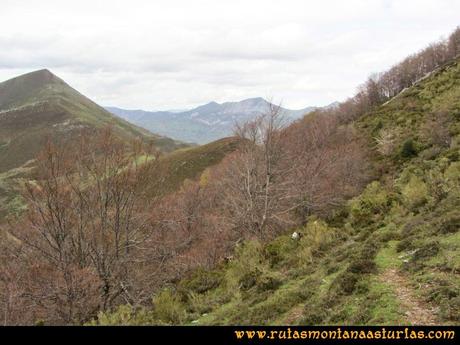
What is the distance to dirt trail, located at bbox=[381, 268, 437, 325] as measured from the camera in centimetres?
720

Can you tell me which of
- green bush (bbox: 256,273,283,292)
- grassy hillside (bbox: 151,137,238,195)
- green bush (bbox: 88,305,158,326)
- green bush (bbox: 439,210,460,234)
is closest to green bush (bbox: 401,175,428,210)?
green bush (bbox: 439,210,460,234)

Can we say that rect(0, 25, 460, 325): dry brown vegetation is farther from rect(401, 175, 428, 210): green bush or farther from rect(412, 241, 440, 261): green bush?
rect(412, 241, 440, 261): green bush

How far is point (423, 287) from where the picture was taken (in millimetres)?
8617

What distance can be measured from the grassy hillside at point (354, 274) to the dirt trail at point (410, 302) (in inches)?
0.8

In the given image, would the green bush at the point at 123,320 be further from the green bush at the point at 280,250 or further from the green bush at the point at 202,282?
the green bush at the point at 280,250

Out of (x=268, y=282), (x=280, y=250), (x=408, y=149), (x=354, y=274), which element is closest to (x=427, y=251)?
(x=354, y=274)

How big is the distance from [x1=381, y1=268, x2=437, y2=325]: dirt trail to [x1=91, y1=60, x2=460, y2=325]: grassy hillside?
0.02 m

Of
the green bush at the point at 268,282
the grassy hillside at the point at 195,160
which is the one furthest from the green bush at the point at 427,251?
the grassy hillside at the point at 195,160

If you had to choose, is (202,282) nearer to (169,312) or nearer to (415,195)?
(169,312)

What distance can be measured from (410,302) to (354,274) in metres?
2.29
